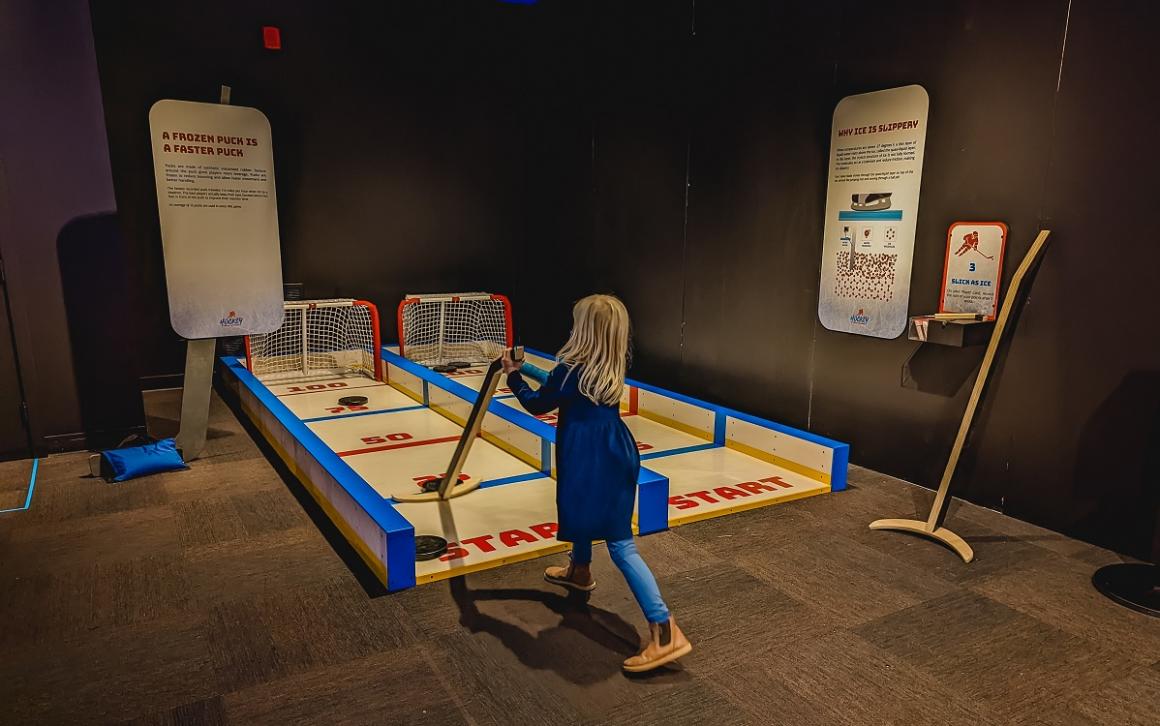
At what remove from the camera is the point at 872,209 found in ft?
15.6

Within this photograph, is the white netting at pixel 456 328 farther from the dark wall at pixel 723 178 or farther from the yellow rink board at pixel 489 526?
the yellow rink board at pixel 489 526

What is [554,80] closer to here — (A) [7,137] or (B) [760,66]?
(B) [760,66]

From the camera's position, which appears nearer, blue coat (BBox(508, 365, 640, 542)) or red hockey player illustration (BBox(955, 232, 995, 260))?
blue coat (BBox(508, 365, 640, 542))

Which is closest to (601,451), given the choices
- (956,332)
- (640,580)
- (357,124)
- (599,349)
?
(599,349)

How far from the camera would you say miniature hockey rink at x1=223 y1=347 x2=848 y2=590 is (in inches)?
142

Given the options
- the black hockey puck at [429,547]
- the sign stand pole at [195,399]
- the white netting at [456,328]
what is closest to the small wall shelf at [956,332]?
the black hockey puck at [429,547]

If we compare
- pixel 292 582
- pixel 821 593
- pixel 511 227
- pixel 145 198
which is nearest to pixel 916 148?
pixel 821 593

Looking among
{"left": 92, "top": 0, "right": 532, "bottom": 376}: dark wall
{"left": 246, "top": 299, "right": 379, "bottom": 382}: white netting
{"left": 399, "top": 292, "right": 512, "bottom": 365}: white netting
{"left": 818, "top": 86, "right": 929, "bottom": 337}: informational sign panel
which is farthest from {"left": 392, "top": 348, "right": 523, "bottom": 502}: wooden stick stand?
{"left": 92, "top": 0, "right": 532, "bottom": 376}: dark wall

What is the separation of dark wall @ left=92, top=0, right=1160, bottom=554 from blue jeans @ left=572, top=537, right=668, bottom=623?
252cm

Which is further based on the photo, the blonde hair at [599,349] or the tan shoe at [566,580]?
the tan shoe at [566,580]

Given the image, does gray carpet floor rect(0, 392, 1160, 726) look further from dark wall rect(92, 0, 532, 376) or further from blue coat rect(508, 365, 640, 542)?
dark wall rect(92, 0, 532, 376)

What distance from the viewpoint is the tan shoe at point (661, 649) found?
266cm

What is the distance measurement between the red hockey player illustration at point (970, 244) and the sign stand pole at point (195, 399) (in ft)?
15.0

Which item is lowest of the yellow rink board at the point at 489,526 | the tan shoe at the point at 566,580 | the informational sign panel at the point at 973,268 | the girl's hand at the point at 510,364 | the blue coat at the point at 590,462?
the yellow rink board at the point at 489,526
